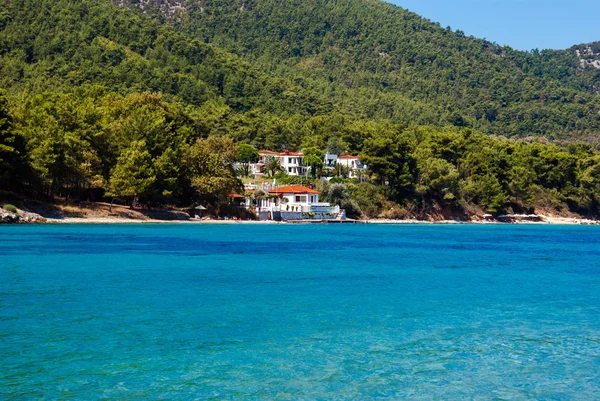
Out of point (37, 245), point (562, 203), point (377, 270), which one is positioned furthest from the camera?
point (562, 203)

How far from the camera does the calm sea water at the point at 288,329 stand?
13320 mm

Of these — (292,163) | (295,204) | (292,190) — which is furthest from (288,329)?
(292,163)

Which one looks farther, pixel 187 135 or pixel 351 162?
pixel 351 162

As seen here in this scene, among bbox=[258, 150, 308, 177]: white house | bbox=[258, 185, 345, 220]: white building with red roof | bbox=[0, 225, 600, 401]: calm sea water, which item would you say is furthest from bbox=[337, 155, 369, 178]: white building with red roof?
bbox=[0, 225, 600, 401]: calm sea water

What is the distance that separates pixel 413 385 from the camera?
13.5 metres

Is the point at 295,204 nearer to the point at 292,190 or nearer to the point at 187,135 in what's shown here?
the point at 292,190

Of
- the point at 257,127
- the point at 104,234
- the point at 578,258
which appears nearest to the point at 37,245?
the point at 104,234

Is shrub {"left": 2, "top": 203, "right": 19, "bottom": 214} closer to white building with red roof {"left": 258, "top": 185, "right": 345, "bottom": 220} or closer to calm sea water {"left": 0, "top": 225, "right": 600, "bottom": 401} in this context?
calm sea water {"left": 0, "top": 225, "right": 600, "bottom": 401}

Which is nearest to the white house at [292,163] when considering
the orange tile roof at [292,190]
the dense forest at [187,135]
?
the dense forest at [187,135]

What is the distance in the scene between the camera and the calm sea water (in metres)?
13.3

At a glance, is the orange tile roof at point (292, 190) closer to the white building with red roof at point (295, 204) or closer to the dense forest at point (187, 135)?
the white building with red roof at point (295, 204)

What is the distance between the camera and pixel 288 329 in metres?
18.6

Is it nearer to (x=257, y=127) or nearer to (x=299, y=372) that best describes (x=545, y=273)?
(x=299, y=372)

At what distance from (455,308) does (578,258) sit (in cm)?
2842
